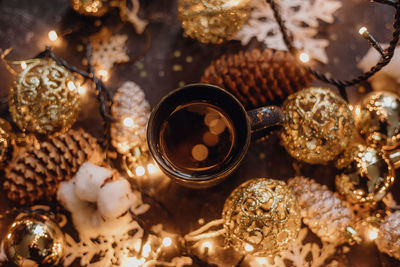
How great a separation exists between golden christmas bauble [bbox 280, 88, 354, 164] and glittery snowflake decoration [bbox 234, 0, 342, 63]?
159 millimetres

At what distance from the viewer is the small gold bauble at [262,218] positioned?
0.58 m

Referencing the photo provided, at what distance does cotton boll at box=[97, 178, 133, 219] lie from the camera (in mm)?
618

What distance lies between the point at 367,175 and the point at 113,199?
1.56ft

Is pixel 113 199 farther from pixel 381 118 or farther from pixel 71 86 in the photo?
pixel 381 118

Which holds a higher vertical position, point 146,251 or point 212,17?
point 212,17

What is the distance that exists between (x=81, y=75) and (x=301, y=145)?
18.1 inches

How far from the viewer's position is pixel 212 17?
65 centimetres

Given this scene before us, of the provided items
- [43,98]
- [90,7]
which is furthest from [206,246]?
[90,7]

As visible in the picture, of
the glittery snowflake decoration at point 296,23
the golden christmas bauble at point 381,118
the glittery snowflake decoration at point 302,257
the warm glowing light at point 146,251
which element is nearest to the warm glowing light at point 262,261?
the glittery snowflake decoration at point 302,257

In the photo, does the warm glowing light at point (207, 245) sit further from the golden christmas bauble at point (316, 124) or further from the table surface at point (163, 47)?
the golden christmas bauble at point (316, 124)

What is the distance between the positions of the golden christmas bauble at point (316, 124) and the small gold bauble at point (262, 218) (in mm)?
92

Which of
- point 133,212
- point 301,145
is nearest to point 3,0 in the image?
point 133,212

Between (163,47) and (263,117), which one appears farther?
(163,47)

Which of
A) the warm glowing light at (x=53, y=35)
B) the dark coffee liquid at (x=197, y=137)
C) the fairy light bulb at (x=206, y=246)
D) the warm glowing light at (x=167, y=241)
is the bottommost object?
the fairy light bulb at (x=206, y=246)
